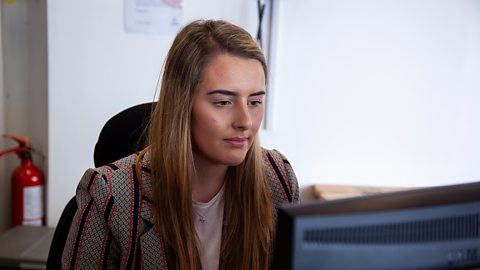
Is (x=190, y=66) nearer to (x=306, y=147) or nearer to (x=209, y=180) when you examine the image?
(x=209, y=180)

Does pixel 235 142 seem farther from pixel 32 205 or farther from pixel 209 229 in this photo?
pixel 32 205

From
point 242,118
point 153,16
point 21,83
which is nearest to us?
point 242,118

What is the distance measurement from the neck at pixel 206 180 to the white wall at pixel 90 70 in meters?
1.01

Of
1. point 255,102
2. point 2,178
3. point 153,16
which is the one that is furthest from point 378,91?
point 2,178

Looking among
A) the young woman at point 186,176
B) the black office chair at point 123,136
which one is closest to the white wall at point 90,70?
the black office chair at point 123,136

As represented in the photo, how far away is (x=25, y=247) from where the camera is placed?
66.9 inches

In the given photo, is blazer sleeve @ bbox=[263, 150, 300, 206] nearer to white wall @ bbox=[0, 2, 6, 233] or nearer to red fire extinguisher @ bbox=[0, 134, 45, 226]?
red fire extinguisher @ bbox=[0, 134, 45, 226]

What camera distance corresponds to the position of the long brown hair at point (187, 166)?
2.99 feet

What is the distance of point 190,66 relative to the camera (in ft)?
2.97

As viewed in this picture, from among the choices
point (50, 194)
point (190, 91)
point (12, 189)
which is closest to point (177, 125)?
point (190, 91)

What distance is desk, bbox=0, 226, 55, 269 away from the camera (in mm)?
1610

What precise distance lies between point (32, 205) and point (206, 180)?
4.25ft

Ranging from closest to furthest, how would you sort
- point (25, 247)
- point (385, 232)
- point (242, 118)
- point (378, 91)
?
point (385, 232), point (242, 118), point (25, 247), point (378, 91)

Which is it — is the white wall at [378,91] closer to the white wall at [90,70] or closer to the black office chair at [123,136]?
the white wall at [90,70]
